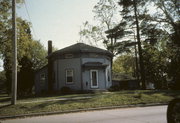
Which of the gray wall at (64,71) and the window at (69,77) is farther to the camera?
the window at (69,77)

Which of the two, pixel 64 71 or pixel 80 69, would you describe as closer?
pixel 80 69

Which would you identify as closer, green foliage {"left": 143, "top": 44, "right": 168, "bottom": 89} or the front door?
the front door

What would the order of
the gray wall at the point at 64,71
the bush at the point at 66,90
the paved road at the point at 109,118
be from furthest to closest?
the gray wall at the point at 64,71, the bush at the point at 66,90, the paved road at the point at 109,118

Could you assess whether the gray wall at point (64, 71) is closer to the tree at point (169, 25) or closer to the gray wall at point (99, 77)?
the gray wall at point (99, 77)

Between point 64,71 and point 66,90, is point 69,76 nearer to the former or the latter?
point 64,71

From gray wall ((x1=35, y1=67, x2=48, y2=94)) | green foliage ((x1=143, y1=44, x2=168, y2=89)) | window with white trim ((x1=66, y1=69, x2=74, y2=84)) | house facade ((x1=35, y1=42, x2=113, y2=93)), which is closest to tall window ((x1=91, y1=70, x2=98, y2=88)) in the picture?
house facade ((x1=35, y1=42, x2=113, y2=93))

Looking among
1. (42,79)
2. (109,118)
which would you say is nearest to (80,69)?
(42,79)

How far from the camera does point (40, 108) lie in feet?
41.0

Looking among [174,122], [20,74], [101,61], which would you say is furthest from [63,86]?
[174,122]

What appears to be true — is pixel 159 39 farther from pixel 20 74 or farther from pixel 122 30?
pixel 20 74

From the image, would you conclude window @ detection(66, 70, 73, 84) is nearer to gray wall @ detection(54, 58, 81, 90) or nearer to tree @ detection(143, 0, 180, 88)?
gray wall @ detection(54, 58, 81, 90)

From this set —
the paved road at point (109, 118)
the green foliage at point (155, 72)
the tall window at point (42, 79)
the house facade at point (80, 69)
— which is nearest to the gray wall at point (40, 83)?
the tall window at point (42, 79)

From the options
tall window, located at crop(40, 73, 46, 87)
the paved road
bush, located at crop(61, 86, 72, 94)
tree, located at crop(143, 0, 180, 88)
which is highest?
tree, located at crop(143, 0, 180, 88)

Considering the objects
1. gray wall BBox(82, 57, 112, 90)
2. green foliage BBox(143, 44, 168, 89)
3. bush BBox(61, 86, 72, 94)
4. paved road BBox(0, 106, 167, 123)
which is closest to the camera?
paved road BBox(0, 106, 167, 123)
